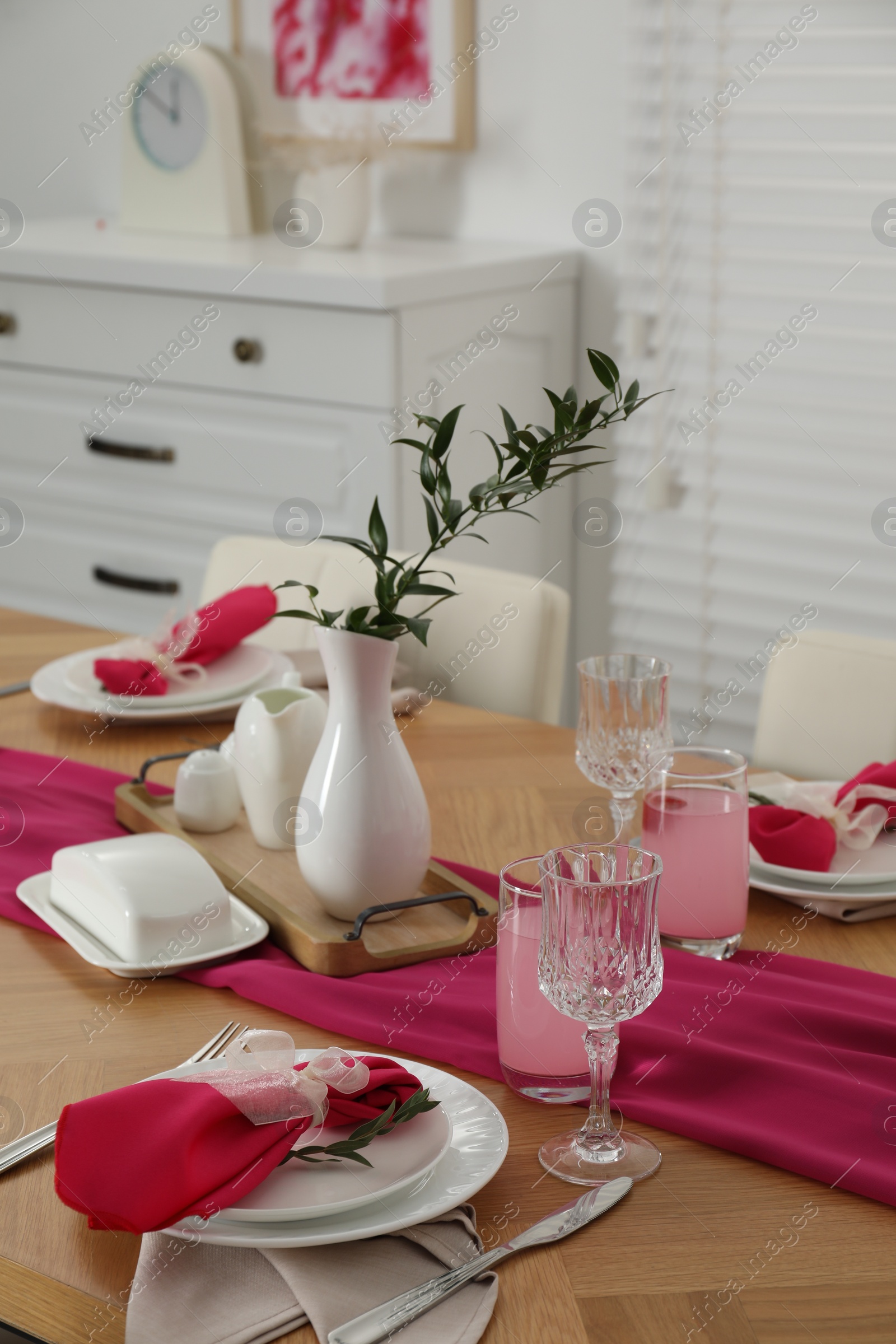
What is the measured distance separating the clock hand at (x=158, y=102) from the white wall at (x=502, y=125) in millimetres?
207

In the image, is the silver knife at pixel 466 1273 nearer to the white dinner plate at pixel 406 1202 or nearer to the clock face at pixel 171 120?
Result: the white dinner plate at pixel 406 1202

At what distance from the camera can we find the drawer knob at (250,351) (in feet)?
8.36

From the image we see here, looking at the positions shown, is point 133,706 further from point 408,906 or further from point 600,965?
point 600,965

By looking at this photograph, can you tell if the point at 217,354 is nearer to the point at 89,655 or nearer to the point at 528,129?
the point at 528,129

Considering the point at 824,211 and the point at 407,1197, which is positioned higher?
the point at 824,211

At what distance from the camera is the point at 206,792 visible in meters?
1.19

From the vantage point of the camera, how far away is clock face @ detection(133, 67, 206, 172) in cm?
288

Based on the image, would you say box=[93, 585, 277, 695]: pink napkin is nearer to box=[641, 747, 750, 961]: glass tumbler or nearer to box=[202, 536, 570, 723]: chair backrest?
box=[202, 536, 570, 723]: chair backrest

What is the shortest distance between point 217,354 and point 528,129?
30.0 inches

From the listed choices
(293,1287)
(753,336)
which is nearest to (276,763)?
(293,1287)

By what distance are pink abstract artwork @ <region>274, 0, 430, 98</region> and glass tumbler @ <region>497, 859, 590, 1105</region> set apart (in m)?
2.32

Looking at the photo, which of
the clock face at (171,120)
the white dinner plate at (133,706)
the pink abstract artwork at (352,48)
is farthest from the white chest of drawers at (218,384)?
the white dinner plate at (133,706)

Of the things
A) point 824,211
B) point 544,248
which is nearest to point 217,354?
point 544,248

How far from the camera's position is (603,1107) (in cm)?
77
